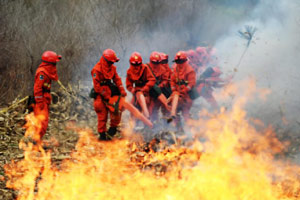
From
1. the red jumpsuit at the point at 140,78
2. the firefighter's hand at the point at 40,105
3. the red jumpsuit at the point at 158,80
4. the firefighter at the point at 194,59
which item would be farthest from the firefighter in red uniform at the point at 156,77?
the firefighter's hand at the point at 40,105

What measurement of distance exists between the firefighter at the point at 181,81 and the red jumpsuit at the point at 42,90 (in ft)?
10.2

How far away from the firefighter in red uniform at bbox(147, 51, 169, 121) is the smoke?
255 cm

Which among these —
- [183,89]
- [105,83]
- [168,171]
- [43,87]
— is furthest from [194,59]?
[168,171]

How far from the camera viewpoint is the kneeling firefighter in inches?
284

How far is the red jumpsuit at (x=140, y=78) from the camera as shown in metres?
8.49

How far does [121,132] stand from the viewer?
9375mm

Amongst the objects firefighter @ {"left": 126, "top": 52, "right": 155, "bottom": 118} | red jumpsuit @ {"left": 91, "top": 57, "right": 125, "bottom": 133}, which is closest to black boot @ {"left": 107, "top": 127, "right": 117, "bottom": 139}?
red jumpsuit @ {"left": 91, "top": 57, "right": 125, "bottom": 133}

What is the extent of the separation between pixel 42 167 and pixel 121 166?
1.43 m

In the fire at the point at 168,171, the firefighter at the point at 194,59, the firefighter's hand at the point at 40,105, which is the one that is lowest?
the fire at the point at 168,171

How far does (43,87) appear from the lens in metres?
7.32

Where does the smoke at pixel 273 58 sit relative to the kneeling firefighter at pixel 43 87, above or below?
above

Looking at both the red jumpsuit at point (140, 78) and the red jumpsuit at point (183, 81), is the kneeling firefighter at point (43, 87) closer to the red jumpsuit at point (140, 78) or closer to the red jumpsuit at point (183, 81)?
the red jumpsuit at point (140, 78)

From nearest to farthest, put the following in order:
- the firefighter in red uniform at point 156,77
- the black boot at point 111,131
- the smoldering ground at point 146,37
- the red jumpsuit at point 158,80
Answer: the black boot at point 111,131 < the firefighter in red uniform at point 156,77 < the red jumpsuit at point 158,80 < the smoldering ground at point 146,37

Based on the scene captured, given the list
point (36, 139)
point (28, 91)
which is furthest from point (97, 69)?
point (28, 91)
